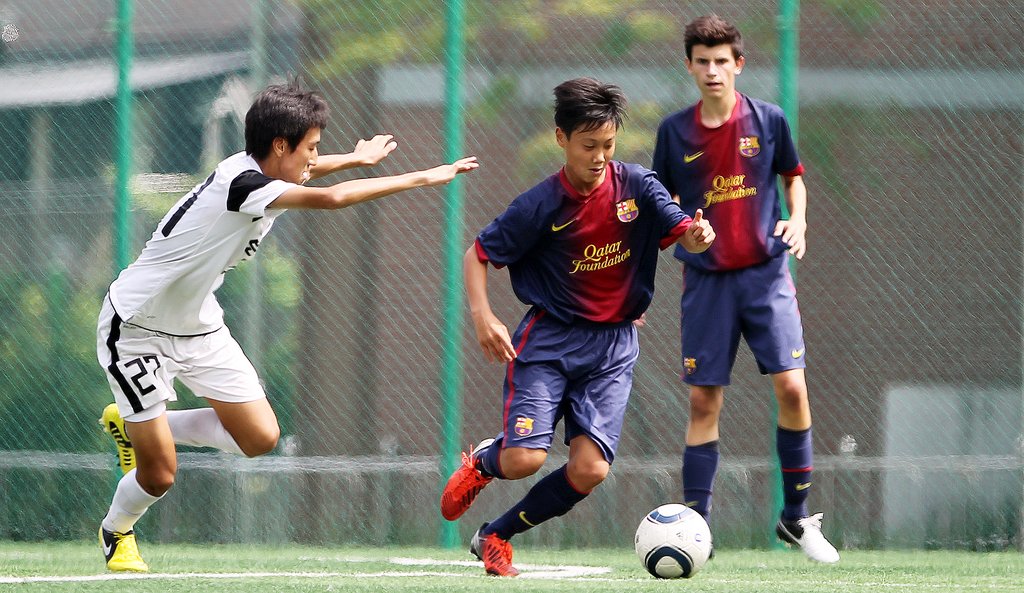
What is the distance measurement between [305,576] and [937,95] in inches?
137

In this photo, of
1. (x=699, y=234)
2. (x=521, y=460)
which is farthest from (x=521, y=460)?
(x=699, y=234)

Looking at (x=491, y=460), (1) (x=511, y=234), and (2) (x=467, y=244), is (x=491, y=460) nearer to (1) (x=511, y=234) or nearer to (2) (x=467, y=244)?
(1) (x=511, y=234)

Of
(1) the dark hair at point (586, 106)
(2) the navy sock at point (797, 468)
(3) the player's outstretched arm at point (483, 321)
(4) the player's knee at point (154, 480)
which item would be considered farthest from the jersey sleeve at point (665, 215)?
(4) the player's knee at point (154, 480)

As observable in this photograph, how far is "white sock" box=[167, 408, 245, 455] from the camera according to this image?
438 centimetres

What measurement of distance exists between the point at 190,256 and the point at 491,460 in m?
1.15

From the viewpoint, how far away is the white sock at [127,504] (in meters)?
4.23

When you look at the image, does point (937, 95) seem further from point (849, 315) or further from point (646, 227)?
point (646, 227)

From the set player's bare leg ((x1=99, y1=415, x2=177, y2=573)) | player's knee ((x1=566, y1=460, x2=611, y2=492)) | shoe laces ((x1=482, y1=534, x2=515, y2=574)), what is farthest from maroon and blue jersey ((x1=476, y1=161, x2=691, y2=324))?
player's bare leg ((x1=99, y1=415, x2=177, y2=573))

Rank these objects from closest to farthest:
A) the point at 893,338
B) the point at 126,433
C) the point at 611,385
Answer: the point at 611,385 < the point at 126,433 < the point at 893,338

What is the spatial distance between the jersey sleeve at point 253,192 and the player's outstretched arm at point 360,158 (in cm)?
36

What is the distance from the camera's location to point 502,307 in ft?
19.4

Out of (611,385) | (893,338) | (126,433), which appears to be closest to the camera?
(611,385)

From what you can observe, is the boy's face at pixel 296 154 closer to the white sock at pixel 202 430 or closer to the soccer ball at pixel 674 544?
the white sock at pixel 202 430

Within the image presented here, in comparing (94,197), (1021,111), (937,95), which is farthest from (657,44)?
(94,197)
